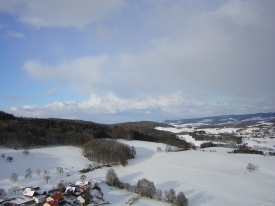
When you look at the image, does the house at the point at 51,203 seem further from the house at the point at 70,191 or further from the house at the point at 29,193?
the house at the point at 70,191

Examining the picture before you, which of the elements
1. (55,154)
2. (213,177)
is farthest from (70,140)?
(213,177)

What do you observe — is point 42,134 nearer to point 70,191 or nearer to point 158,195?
point 70,191

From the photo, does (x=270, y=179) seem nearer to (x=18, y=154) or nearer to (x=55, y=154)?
(x=55, y=154)

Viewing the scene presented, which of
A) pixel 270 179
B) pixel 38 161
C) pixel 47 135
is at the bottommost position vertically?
pixel 270 179

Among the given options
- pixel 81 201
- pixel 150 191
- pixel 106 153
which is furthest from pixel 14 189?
pixel 106 153

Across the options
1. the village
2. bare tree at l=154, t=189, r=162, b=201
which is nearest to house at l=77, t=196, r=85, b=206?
the village

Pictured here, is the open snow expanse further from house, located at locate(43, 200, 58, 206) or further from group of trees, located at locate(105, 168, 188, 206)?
house, located at locate(43, 200, 58, 206)
